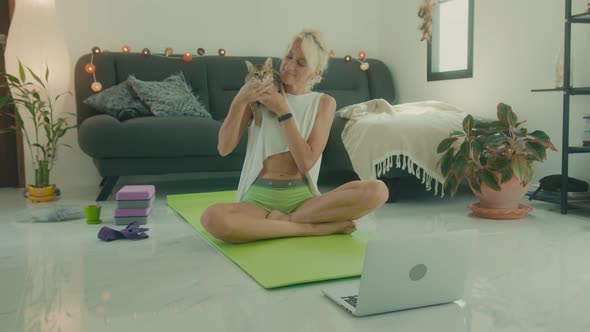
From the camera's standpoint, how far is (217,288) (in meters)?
1.77

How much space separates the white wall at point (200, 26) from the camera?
440cm

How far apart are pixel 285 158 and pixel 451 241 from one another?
97cm

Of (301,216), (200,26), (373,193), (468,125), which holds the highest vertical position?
(200,26)

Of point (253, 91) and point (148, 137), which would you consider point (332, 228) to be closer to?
point (253, 91)

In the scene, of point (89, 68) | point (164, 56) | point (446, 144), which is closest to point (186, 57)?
point (164, 56)

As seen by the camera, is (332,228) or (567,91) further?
(567,91)

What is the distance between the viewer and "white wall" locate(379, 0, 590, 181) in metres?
3.36

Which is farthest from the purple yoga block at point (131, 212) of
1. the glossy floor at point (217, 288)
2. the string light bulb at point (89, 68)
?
the string light bulb at point (89, 68)

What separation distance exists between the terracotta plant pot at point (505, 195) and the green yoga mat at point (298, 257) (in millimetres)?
886

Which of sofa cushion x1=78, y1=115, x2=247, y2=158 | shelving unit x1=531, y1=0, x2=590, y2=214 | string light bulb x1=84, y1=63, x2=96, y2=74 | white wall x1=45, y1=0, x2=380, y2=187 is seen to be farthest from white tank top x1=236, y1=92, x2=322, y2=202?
white wall x1=45, y1=0, x2=380, y2=187

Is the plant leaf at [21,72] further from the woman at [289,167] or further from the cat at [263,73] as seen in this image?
the cat at [263,73]

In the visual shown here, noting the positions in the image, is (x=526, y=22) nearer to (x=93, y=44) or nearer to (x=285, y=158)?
(x=285, y=158)

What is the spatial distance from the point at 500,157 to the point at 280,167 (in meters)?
1.27

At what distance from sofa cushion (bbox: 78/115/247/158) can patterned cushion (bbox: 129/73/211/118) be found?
294mm
